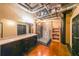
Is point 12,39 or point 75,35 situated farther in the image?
point 75,35

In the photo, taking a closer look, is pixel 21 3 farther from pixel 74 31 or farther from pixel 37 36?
pixel 74 31

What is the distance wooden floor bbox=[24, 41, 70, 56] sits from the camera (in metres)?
2.05

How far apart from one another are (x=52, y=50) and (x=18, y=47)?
59 cm

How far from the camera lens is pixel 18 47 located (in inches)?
79.0

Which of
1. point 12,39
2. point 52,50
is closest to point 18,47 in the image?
point 12,39

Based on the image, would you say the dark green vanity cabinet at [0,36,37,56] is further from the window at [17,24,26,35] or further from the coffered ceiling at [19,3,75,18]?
the coffered ceiling at [19,3,75,18]

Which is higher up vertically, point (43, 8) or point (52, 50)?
point (43, 8)

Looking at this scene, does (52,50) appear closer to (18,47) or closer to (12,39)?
(18,47)

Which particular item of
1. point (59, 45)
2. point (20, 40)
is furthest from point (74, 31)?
point (20, 40)

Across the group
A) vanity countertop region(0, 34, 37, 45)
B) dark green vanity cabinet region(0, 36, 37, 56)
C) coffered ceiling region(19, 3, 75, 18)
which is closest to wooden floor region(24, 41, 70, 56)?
dark green vanity cabinet region(0, 36, 37, 56)

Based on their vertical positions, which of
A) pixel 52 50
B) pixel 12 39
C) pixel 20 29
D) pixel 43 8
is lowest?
pixel 52 50

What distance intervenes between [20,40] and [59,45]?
68 centimetres

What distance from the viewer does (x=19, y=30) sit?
2.08m

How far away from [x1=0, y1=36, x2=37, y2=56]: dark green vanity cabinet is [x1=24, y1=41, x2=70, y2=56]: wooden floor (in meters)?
0.12
